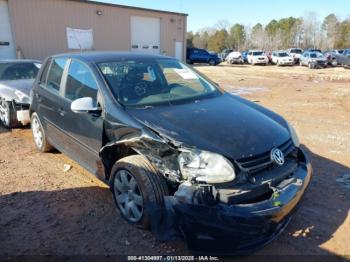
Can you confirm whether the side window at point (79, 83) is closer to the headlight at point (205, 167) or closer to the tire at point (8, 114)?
the headlight at point (205, 167)

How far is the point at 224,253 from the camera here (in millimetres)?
2535

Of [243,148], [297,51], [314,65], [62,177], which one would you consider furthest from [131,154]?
[297,51]

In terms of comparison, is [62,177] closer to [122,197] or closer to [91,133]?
[91,133]

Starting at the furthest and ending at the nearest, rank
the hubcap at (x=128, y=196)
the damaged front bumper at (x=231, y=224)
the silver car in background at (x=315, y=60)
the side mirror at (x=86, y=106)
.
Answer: the silver car in background at (x=315, y=60) → the side mirror at (x=86, y=106) → the hubcap at (x=128, y=196) → the damaged front bumper at (x=231, y=224)

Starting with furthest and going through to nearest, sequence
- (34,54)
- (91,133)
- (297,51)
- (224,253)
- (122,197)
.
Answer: (297,51) → (34,54) → (91,133) → (122,197) → (224,253)

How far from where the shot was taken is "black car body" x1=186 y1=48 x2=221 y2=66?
34.0 meters

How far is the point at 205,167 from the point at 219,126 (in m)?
0.56

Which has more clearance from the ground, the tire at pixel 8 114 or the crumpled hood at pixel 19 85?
the crumpled hood at pixel 19 85

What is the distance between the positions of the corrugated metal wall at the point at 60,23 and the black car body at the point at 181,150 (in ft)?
61.4

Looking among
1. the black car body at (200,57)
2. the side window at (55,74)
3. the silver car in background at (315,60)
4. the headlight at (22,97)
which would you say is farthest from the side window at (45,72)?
the black car body at (200,57)

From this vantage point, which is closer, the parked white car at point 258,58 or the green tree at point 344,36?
the parked white car at point 258,58

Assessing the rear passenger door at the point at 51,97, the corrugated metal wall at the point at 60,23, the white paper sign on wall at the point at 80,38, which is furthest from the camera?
the white paper sign on wall at the point at 80,38

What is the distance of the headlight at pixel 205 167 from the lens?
2559 millimetres

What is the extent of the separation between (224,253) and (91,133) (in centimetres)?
192
